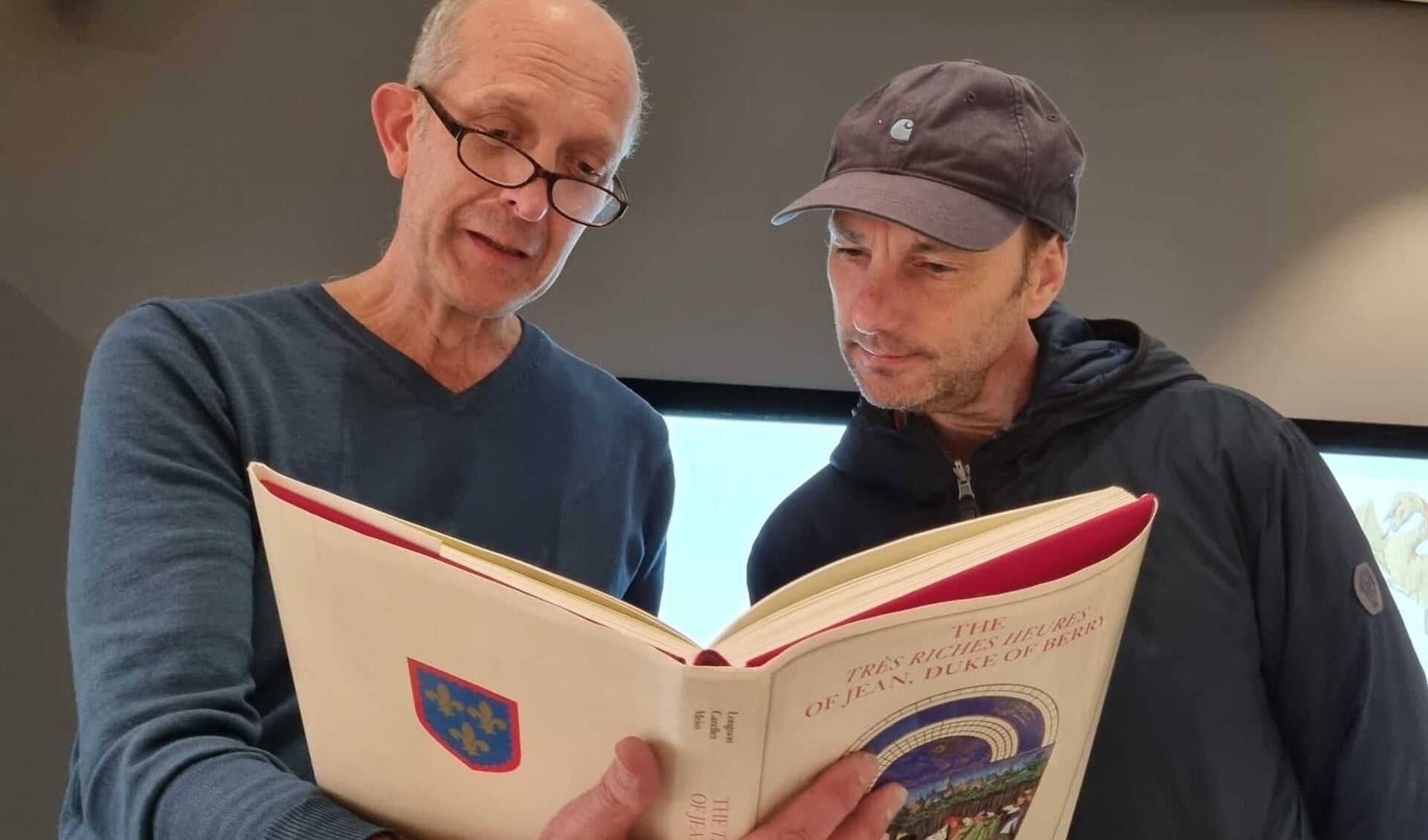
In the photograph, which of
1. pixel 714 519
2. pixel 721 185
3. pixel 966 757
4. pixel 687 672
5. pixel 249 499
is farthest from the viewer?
pixel 721 185

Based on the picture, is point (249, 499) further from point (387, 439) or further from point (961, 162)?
point (961, 162)

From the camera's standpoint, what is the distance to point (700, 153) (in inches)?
69.3

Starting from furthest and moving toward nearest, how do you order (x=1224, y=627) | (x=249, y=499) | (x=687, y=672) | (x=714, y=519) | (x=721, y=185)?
(x=721, y=185) < (x=714, y=519) < (x=1224, y=627) < (x=249, y=499) < (x=687, y=672)

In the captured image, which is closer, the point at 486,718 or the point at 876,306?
the point at 486,718

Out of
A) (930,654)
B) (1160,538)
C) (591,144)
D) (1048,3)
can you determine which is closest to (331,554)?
(930,654)

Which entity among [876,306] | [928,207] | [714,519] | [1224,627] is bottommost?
[714,519]

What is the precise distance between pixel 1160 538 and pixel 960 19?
4.43ft

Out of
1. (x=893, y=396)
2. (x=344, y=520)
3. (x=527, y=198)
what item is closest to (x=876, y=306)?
(x=893, y=396)

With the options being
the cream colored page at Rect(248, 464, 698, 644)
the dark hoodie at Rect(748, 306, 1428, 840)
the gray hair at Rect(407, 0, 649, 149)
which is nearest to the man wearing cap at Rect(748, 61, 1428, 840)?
the dark hoodie at Rect(748, 306, 1428, 840)

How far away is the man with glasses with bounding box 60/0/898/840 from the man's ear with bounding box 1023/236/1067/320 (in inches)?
18.4

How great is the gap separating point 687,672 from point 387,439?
0.56m

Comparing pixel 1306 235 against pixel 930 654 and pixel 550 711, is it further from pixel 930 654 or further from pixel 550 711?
pixel 550 711

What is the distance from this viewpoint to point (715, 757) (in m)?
0.46

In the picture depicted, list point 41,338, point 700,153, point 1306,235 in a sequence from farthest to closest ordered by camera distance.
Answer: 1. point 1306,235
2. point 700,153
3. point 41,338
